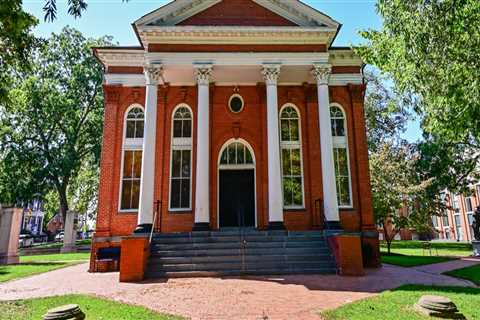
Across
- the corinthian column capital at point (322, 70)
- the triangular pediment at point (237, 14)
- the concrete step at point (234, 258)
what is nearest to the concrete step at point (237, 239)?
the concrete step at point (234, 258)

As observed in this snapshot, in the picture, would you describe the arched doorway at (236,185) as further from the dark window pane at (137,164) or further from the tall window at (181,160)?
the dark window pane at (137,164)

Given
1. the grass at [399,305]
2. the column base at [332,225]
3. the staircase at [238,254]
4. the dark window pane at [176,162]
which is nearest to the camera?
the grass at [399,305]

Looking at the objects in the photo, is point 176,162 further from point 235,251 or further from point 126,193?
point 235,251

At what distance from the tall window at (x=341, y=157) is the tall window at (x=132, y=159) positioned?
30.5ft

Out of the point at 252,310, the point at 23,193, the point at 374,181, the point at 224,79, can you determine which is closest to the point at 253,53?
the point at 224,79

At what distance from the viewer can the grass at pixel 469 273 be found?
10791 millimetres

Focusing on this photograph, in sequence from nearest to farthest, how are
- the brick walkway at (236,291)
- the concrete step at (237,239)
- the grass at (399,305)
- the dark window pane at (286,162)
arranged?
1. the grass at (399,305)
2. the brick walkway at (236,291)
3. the concrete step at (237,239)
4. the dark window pane at (286,162)

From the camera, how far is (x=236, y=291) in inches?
342

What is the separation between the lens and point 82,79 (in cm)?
3203

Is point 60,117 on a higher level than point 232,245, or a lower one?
higher

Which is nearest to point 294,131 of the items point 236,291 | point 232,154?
point 232,154

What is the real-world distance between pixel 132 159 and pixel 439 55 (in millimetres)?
12860

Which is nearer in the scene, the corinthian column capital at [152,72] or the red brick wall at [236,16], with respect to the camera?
the corinthian column capital at [152,72]

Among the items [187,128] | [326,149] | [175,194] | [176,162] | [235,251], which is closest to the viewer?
[235,251]
